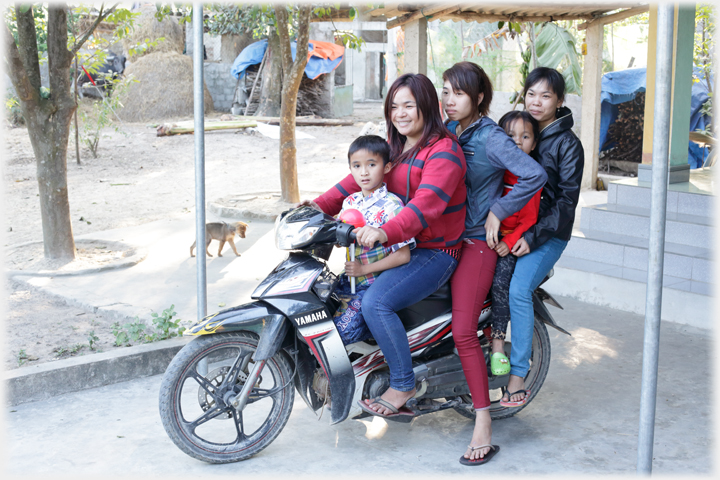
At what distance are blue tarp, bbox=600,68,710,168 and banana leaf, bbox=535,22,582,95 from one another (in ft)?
4.98

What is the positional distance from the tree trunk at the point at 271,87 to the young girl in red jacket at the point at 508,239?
54.1 feet

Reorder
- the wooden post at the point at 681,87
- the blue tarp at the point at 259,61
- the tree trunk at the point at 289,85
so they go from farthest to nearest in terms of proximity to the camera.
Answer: the blue tarp at the point at 259,61
the tree trunk at the point at 289,85
the wooden post at the point at 681,87

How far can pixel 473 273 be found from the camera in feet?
10.3

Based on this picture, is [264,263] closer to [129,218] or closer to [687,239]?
[129,218]

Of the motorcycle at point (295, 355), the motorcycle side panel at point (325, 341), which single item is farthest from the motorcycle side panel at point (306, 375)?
the motorcycle side panel at point (325, 341)

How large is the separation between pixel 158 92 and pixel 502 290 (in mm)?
17574

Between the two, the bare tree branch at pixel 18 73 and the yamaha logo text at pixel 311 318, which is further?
the bare tree branch at pixel 18 73

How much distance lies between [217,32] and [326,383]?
20.2 meters

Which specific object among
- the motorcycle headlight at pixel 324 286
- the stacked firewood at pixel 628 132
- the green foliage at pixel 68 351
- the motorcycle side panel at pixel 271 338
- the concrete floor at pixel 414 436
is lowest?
the concrete floor at pixel 414 436

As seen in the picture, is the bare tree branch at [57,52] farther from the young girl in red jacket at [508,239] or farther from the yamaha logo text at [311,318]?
the young girl in red jacket at [508,239]

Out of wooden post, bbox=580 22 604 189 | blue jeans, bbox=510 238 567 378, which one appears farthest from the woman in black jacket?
wooden post, bbox=580 22 604 189

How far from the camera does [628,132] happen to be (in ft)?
42.7

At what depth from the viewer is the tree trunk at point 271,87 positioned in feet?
62.8

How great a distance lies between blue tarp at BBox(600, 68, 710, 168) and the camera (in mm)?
11703
